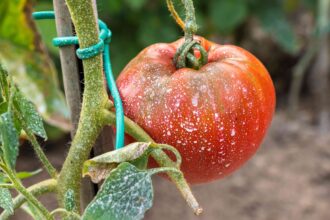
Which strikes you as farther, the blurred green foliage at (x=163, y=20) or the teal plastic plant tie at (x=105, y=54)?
the blurred green foliage at (x=163, y=20)

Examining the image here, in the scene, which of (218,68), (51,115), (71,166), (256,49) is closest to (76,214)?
(71,166)

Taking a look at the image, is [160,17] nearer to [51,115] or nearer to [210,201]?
[210,201]

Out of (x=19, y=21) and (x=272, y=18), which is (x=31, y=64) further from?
(x=272, y=18)

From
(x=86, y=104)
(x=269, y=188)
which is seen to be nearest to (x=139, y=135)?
(x=86, y=104)

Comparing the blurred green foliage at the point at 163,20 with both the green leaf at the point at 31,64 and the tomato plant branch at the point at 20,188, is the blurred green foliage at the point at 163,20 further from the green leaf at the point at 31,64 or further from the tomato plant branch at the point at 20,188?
the tomato plant branch at the point at 20,188

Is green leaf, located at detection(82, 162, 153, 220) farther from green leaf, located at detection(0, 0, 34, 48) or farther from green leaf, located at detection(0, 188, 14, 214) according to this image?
green leaf, located at detection(0, 0, 34, 48)

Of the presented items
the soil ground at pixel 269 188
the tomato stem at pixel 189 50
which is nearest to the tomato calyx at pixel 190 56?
the tomato stem at pixel 189 50

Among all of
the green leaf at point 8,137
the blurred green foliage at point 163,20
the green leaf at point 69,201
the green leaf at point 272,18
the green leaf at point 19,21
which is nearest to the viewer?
the green leaf at point 8,137
